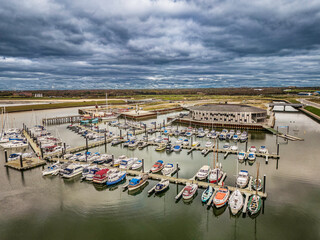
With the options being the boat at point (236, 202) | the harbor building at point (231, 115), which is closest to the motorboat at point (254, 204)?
the boat at point (236, 202)

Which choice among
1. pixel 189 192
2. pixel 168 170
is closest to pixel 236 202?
pixel 189 192

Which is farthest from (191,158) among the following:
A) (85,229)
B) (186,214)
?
(85,229)

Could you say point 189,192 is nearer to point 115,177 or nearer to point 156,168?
point 156,168

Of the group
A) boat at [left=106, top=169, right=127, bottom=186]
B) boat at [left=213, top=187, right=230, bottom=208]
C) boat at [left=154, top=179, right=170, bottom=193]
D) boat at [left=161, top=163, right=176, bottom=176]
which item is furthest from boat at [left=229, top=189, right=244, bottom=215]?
boat at [left=106, top=169, right=127, bottom=186]

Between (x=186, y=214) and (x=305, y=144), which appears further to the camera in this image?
(x=305, y=144)

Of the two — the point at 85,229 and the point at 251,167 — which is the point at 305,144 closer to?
the point at 251,167

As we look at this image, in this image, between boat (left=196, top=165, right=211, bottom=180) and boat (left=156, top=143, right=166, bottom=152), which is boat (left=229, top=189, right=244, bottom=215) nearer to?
boat (left=196, top=165, right=211, bottom=180)
